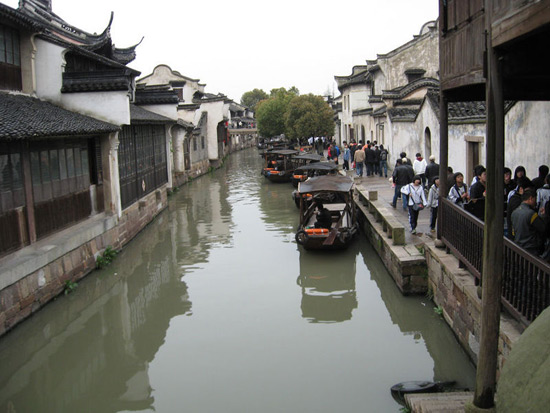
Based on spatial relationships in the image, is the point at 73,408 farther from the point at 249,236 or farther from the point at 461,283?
the point at 249,236

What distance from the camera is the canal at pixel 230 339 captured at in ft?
24.2

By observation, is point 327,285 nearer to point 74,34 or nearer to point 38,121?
point 38,121

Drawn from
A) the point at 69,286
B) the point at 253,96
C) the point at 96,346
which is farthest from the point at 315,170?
the point at 253,96

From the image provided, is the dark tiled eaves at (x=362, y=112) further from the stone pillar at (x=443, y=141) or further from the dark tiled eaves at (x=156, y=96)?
the stone pillar at (x=443, y=141)

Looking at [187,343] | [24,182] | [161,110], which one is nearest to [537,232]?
[187,343]

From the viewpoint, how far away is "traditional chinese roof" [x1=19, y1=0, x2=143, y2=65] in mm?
17661

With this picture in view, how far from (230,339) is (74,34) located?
53.6 ft

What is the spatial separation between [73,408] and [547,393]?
5624 millimetres

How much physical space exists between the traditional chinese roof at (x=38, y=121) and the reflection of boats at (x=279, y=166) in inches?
648

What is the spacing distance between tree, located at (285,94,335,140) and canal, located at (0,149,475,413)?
27209 mm

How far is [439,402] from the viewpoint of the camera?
5.94 m

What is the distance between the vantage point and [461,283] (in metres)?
8.09

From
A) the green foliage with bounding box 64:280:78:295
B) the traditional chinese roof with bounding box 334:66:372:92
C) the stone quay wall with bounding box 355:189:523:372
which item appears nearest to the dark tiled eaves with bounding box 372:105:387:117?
the traditional chinese roof with bounding box 334:66:372:92

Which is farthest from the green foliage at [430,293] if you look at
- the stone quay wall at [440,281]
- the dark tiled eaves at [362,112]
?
the dark tiled eaves at [362,112]
